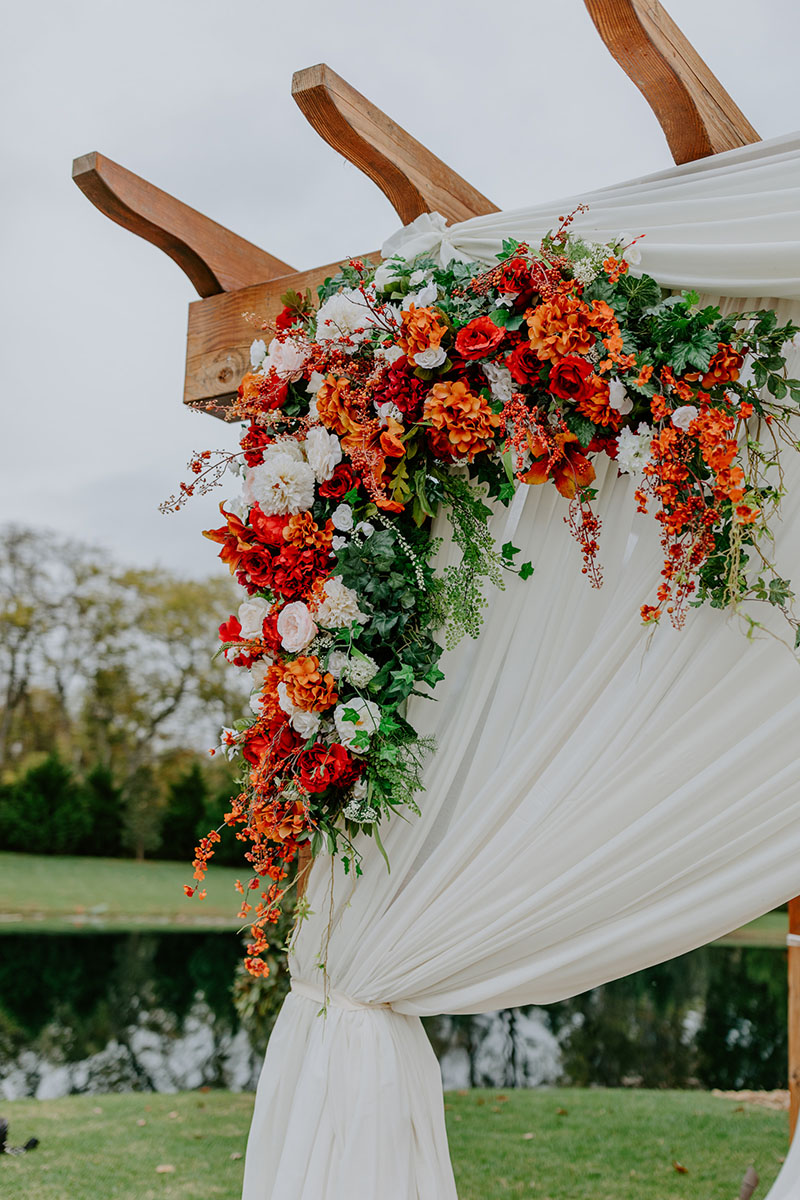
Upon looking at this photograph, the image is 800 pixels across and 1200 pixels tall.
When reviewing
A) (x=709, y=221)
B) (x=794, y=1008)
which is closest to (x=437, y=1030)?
(x=794, y=1008)

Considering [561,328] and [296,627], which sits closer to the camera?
[561,328]

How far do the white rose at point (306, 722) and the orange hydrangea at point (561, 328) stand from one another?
2.31 feet

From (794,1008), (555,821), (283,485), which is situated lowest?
(794,1008)

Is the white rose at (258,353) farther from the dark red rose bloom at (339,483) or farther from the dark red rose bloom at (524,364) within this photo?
the dark red rose bloom at (524,364)

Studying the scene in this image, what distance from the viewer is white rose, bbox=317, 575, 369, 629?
164cm

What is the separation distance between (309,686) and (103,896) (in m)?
9.29

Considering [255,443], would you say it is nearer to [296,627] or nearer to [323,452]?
[323,452]

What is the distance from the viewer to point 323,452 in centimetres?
169

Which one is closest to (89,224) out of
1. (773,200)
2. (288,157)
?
(288,157)

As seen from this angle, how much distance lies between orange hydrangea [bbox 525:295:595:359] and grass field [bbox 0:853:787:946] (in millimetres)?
8602

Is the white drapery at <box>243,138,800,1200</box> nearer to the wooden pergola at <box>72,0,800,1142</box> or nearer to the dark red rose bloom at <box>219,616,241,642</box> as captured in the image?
the wooden pergola at <box>72,0,800,1142</box>

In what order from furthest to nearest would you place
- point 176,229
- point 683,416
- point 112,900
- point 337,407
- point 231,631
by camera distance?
point 112,900
point 176,229
point 231,631
point 337,407
point 683,416

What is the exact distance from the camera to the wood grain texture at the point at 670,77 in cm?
153

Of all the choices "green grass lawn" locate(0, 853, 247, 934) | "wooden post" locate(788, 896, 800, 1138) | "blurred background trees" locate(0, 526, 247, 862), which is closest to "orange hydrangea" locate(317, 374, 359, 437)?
"wooden post" locate(788, 896, 800, 1138)
